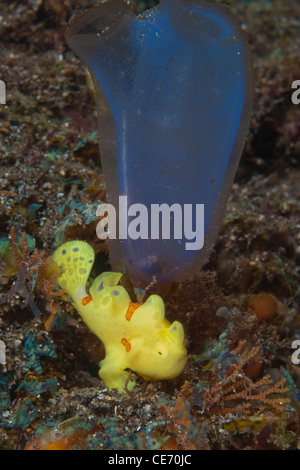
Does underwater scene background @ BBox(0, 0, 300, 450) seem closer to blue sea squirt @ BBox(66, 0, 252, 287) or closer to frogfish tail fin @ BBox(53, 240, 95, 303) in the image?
frogfish tail fin @ BBox(53, 240, 95, 303)

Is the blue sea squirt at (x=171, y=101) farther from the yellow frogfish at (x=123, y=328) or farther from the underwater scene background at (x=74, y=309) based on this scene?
the yellow frogfish at (x=123, y=328)

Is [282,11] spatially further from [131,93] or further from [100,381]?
[100,381]

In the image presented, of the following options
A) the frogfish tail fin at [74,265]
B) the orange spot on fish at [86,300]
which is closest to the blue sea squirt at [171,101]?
the frogfish tail fin at [74,265]

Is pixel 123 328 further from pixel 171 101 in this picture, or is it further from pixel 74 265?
pixel 171 101

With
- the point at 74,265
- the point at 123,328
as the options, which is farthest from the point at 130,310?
the point at 74,265

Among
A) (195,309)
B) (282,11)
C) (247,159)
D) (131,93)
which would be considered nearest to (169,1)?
(131,93)

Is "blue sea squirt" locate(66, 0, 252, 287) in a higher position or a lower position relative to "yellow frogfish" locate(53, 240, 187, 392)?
higher

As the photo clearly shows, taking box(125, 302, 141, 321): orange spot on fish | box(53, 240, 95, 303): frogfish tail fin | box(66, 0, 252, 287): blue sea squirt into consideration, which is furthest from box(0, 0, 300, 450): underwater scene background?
box(125, 302, 141, 321): orange spot on fish
